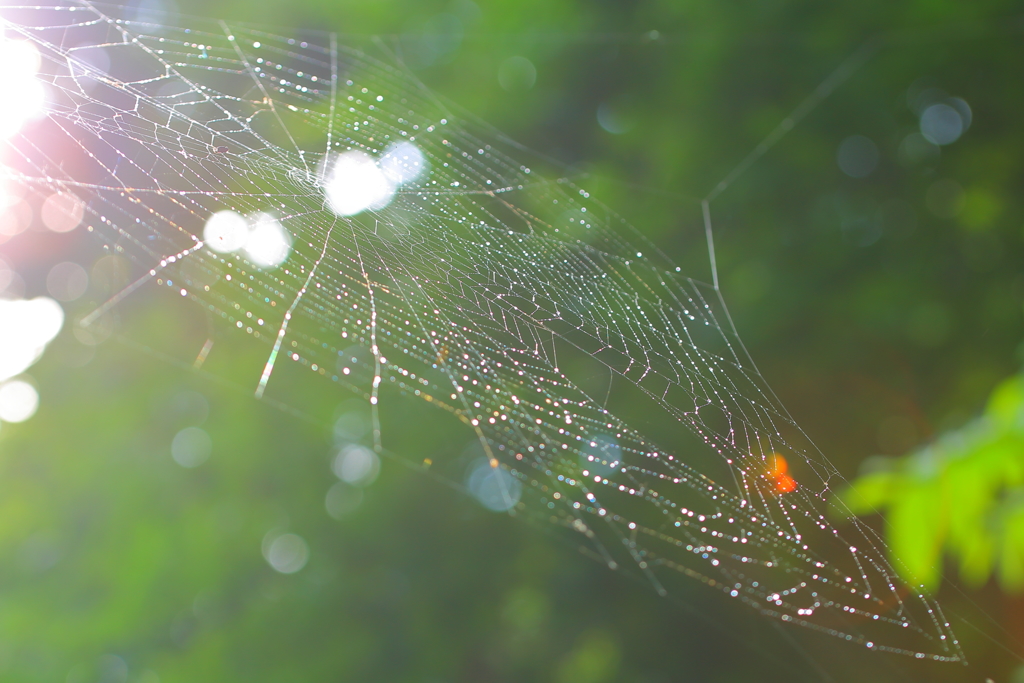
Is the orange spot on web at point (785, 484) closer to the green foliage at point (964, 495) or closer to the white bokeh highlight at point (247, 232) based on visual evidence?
the green foliage at point (964, 495)

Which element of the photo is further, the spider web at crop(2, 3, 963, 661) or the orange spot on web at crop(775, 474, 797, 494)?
the spider web at crop(2, 3, 963, 661)

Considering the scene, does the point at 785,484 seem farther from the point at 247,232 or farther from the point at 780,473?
the point at 247,232

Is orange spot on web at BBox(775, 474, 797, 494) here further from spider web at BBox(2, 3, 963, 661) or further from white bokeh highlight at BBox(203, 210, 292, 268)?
white bokeh highlight at BBox(203, 210, 292, 268)

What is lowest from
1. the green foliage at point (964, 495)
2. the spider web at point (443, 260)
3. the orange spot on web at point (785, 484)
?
the orange spot on web at point (785, 484)

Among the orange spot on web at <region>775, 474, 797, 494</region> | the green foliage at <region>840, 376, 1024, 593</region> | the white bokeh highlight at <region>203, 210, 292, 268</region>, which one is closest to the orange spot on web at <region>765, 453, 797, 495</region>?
the orange spot on web at <region>775, 474, 797, 494</region>

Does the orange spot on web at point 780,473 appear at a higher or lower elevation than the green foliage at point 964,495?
lower

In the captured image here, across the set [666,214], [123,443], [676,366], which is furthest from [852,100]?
[123,443]

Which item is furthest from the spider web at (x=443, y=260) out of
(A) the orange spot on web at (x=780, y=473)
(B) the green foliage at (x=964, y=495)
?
(B) the green foliage at (x=964, y=495)

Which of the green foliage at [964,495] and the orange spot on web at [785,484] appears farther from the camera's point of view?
the green foliage at [964,495]

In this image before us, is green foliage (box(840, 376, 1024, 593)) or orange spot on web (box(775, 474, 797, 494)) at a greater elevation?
green foliage (box(840, 376, 1024, 593))

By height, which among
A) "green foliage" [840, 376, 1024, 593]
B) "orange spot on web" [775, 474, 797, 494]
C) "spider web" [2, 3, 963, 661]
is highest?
"spider web" [2, 3, 963, 661]
